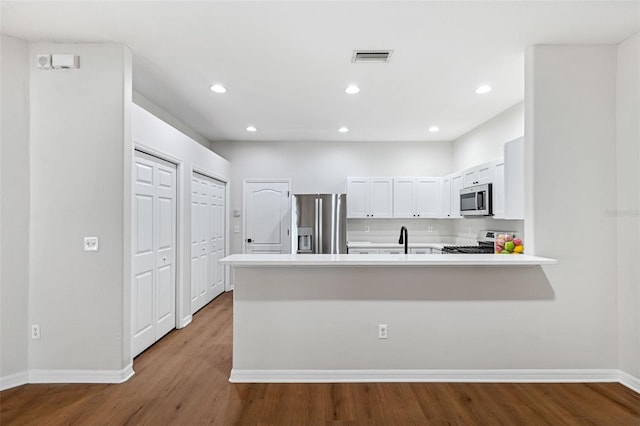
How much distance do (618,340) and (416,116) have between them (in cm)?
329

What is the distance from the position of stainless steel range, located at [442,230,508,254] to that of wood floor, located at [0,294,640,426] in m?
2.01

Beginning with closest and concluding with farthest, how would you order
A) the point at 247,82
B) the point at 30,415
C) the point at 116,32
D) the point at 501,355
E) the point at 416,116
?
the point at 30,415
the point at 116,32
the point at 501,355
the point at 247,82
the point at 416,116

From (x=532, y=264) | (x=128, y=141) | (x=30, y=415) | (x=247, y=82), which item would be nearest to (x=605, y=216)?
(x=532, y=264)

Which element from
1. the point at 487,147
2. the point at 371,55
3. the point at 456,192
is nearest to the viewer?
the point at 371,55

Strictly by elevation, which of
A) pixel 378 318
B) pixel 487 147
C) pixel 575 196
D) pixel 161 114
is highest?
pixel 161 114

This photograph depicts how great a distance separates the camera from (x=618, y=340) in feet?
9.22

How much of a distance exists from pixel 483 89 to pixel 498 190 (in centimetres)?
118

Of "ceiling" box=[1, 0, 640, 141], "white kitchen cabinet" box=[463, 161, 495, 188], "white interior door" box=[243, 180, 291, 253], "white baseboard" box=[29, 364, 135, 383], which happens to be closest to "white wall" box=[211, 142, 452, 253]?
"white interior door" box=[243, 180, 291, 253]

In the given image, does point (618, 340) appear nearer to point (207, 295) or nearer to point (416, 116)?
point (416, 116)

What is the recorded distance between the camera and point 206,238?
5.13m

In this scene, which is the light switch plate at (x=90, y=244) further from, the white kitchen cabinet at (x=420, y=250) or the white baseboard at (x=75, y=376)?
the white kitchen cabinet at (x=420, y=250)

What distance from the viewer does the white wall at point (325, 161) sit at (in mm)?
6332

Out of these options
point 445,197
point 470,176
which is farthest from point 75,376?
point 445,197

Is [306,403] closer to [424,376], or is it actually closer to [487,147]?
[424,376]
